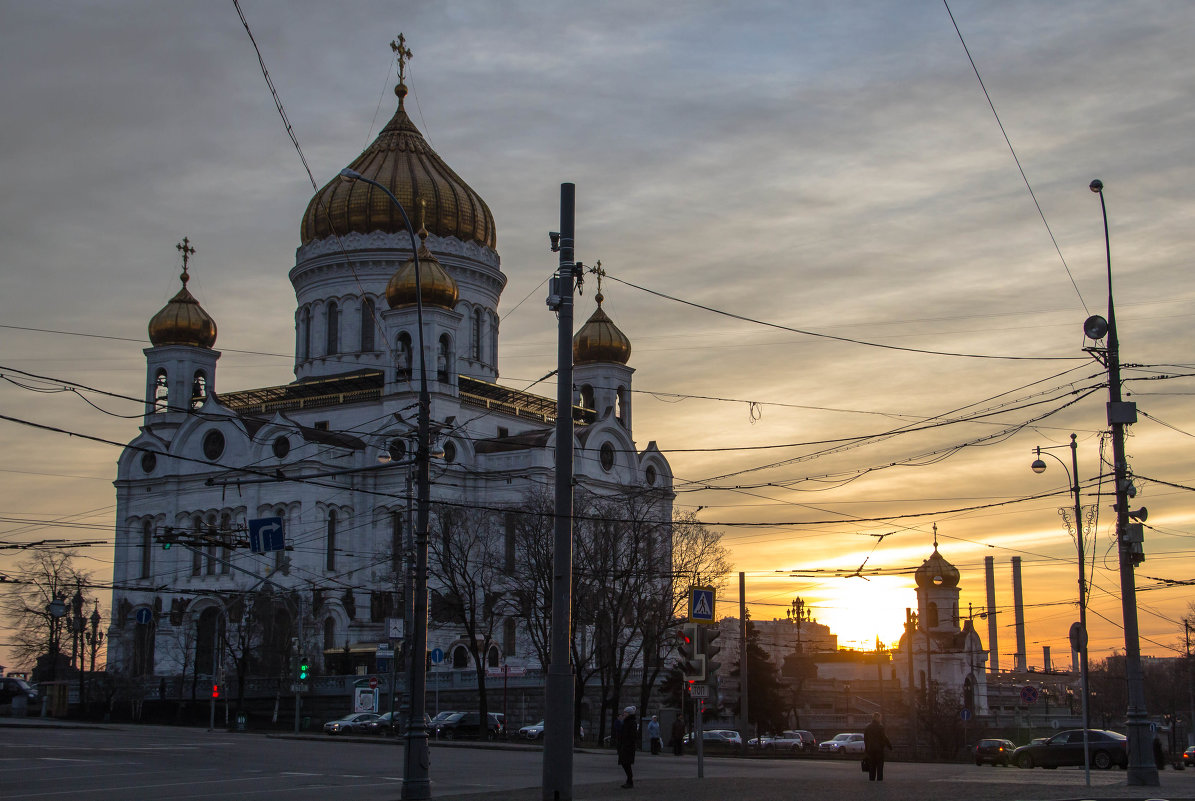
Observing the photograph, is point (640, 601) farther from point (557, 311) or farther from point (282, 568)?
point (557, 311)

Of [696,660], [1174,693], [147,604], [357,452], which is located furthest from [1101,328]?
[1174,693]

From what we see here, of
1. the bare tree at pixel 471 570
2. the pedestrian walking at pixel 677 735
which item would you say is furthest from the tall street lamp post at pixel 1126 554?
the bare tree at pixel 471 570

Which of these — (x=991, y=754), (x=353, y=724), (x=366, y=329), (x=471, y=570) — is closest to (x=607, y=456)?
(x=471, y=570)

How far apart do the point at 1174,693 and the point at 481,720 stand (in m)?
72.8

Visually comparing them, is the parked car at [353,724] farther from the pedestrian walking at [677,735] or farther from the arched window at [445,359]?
the arched window at [445,359]

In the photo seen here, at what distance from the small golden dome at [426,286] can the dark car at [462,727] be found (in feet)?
69.9

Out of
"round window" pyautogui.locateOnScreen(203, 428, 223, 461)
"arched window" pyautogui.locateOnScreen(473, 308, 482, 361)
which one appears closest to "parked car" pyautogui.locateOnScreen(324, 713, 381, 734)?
"round window" pyautogui.locateOnScreen(203, 428, 223, 461)

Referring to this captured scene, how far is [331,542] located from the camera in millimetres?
63469

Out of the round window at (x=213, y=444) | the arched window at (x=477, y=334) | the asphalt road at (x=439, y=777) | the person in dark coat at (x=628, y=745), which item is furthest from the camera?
the arched window at (x=477, y=334)

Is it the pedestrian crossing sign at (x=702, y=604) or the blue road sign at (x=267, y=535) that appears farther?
the blue road sign at (x=267, y=535)

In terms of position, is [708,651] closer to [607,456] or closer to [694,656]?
[694,656]

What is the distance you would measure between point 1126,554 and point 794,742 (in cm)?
3594

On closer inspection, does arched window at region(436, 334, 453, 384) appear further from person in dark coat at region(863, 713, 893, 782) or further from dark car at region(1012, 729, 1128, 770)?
person in dark coat at region(863, 713, 893, 782)

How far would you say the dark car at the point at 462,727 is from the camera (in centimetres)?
4809
